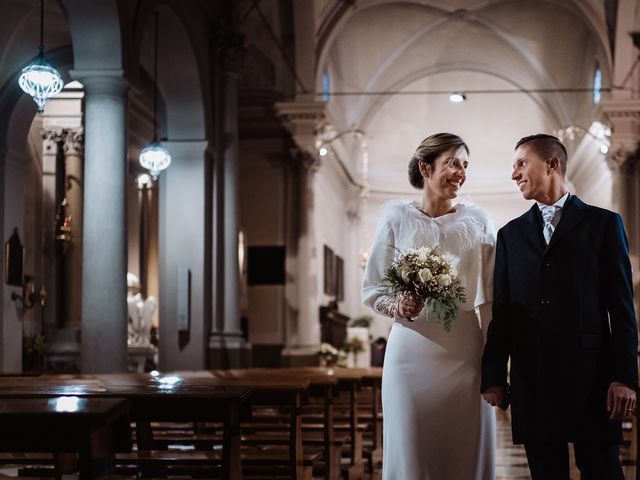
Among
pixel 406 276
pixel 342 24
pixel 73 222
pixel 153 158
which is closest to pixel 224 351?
pixel 73 222

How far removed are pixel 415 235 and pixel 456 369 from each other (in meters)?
0.61

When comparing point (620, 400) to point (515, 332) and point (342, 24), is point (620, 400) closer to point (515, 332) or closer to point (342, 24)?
point (515, 332)

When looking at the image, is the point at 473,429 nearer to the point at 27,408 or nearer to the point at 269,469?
the point at 27,408

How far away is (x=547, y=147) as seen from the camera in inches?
163

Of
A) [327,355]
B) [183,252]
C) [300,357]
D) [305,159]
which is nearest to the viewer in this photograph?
[183,252]

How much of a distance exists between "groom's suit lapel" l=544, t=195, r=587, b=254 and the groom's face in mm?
114

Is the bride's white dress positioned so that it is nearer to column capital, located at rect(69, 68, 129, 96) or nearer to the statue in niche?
column capital, located at rect(69, 68, 129, 96)

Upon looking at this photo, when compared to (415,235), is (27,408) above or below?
below

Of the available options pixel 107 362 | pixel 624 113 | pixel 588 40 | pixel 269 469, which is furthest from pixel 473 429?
pixel 588 40

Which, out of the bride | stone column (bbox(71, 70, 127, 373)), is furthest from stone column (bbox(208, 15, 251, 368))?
the bride

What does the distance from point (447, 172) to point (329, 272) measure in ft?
64.8

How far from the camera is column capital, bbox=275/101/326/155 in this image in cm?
1934

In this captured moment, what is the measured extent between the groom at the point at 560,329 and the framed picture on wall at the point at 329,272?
19.4 metres

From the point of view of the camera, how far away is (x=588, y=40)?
934 inches
